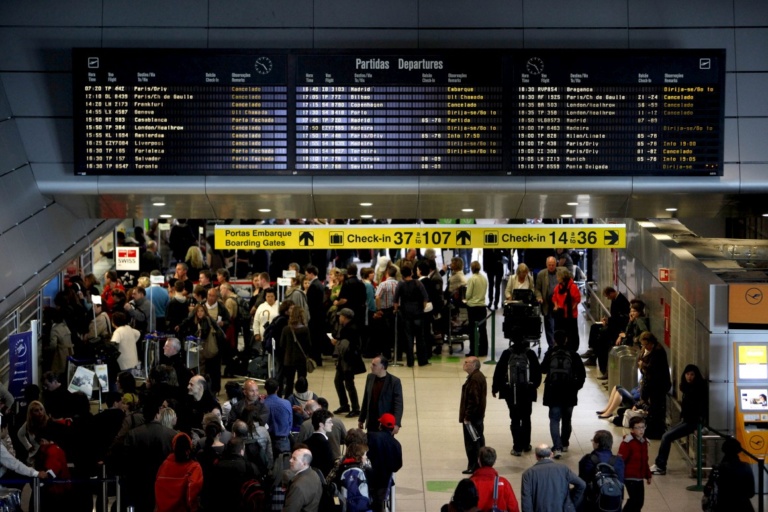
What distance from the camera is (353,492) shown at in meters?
10.9

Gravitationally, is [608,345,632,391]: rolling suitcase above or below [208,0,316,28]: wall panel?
below

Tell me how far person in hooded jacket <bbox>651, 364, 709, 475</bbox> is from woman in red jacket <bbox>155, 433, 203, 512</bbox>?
5804mm

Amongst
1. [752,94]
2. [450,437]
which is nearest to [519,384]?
[450,437]

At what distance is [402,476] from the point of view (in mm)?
14070

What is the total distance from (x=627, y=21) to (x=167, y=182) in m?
5.23

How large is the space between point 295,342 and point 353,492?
6.16 metres

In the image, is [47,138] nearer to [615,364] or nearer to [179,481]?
[179,481]

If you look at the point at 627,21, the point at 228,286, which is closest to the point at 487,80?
the point at 627,21

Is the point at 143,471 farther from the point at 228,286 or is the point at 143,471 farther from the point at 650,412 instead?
the point at 228,286

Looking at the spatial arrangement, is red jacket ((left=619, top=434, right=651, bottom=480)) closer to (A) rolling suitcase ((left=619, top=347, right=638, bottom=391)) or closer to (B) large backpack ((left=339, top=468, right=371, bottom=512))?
(B) large backpack ((left=339, top=468, right=371, bottom=512))

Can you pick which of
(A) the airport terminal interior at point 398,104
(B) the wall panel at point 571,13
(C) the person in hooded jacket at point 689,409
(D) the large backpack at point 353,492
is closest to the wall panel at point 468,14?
(A) the airport terminal interior at point 398,104

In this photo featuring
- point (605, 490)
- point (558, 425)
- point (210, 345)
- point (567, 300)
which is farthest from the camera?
point (567, 300)

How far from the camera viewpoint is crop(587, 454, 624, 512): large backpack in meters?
11.0

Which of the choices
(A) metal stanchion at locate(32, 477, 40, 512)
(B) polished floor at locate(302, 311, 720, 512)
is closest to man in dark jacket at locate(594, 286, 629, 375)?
(B) polished floor at locate(302, 311, 720, 512)
